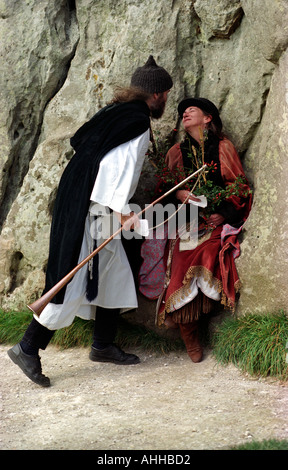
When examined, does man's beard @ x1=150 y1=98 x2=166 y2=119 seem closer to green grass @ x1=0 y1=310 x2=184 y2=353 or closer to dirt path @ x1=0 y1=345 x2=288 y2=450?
green grass @ x1=0 y1=310 x2=184 y2=353

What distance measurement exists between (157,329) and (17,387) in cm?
128

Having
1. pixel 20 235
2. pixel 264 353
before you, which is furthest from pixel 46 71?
pixel 264 353

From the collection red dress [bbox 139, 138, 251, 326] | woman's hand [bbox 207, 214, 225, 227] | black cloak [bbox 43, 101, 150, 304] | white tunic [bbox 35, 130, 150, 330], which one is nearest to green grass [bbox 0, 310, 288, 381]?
red dress [bbox 139, 138, 251, 326]

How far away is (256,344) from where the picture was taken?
15.2ft

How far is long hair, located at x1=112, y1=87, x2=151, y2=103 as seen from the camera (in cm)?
504

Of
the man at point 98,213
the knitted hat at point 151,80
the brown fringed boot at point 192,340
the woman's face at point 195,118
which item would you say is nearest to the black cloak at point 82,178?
the man at point 98,213

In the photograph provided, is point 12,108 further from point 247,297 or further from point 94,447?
point 94,447

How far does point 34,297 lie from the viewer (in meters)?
5.91

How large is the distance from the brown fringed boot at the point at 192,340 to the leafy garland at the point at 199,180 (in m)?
0.93

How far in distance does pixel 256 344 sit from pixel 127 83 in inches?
104

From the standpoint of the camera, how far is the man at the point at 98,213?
15.6ft

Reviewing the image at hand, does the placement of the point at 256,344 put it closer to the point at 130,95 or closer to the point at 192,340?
the point at 192,340

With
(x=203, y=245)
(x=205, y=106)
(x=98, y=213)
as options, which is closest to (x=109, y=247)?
(x=98, y=213)

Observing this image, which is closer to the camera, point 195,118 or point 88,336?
point 195,118
